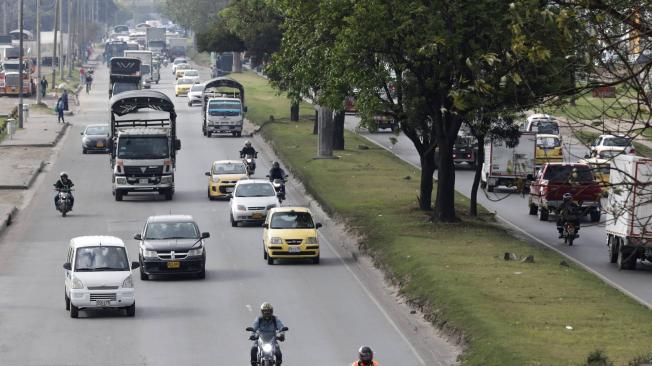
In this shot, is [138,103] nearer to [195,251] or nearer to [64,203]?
[64,203]

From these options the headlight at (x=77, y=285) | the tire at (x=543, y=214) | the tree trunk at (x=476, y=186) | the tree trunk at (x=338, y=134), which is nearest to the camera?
the headlight at (x=77, y=285)

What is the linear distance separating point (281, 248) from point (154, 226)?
3.81m

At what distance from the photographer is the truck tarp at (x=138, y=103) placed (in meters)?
59.1

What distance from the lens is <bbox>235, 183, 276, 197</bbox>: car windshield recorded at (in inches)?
1921

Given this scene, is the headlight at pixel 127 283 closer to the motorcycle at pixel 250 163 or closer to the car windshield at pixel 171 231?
the car windshield at pixel 171 231

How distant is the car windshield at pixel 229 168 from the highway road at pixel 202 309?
10.9 feet

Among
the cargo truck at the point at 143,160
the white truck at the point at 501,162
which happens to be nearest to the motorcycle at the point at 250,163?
the cargo truck at the point at 143,160

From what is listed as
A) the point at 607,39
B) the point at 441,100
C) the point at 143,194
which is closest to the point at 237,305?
the point at 441,100

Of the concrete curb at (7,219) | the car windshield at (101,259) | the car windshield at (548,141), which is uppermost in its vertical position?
the car windshield at (548,141)

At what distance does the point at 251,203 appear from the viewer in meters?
48.3

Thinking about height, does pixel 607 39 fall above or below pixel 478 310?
above

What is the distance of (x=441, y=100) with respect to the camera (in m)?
44.8

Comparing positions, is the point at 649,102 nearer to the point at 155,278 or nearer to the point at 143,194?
the point at 155,278

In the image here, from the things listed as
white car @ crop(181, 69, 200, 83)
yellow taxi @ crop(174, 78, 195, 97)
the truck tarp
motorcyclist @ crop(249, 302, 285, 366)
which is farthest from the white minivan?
white car @ crop(181, 69, 200, 83)
